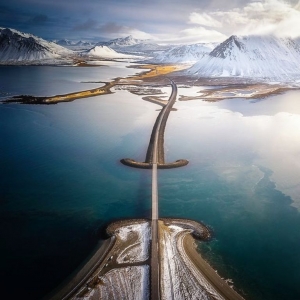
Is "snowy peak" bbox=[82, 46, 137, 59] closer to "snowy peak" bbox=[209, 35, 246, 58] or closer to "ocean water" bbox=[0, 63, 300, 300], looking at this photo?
"snowy peak" bbox=[209, 35, 246, 58]

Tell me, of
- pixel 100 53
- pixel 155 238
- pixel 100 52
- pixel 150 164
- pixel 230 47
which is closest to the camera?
pixel 155 238

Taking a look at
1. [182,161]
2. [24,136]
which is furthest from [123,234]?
[24,136]

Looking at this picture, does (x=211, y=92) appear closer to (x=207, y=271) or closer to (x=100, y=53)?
(x=207, y=271)

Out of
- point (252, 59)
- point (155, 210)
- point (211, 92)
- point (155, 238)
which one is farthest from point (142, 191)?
point (252, 59)

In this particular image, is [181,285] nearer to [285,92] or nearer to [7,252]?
[7,252]

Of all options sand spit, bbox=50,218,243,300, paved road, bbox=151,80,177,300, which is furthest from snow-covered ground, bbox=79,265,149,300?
paved road, bbox=151,80,177,300
